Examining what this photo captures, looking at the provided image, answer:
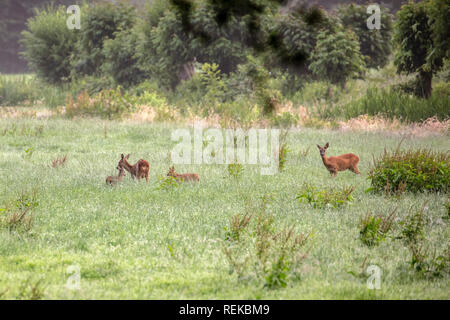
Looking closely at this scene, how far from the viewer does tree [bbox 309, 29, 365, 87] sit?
2289cm

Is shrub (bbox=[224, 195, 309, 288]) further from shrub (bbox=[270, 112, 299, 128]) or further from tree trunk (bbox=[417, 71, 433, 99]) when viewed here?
tree trunk (bbox=[417, 71, 433, 99])

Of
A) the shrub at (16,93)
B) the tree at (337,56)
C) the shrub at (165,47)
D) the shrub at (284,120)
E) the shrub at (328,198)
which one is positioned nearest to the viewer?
the shrub at (328,198)

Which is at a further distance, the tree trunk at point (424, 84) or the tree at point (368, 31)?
the tree at point (368, 31)

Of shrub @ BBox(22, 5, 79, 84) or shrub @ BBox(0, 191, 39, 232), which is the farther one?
shrub @ BBox(22, 5, 79, 84)

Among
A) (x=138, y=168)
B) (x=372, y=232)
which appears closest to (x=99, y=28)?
(x=138, y=168)

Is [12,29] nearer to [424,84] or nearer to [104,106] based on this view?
[104,106]

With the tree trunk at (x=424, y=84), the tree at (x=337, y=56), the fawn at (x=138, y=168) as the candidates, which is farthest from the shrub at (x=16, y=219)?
the tree at (x=337, y=56)

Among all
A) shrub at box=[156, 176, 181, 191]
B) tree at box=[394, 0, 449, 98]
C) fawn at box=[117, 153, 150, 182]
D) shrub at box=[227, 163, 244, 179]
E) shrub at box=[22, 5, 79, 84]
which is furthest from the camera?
shrub at box=[22, 5, 79, 84]

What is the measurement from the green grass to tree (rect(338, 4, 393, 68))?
1483 centimetres

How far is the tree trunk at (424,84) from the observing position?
2078 centimetres

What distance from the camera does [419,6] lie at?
19547mm

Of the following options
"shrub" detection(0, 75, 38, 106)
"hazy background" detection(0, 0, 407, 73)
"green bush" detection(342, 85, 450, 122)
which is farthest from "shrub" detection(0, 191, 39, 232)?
"hazy background" detection(0, 0, 407, 73)

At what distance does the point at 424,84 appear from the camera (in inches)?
826

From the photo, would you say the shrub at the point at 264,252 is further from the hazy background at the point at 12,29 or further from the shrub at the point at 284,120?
the hazy background at the point at 12,29
